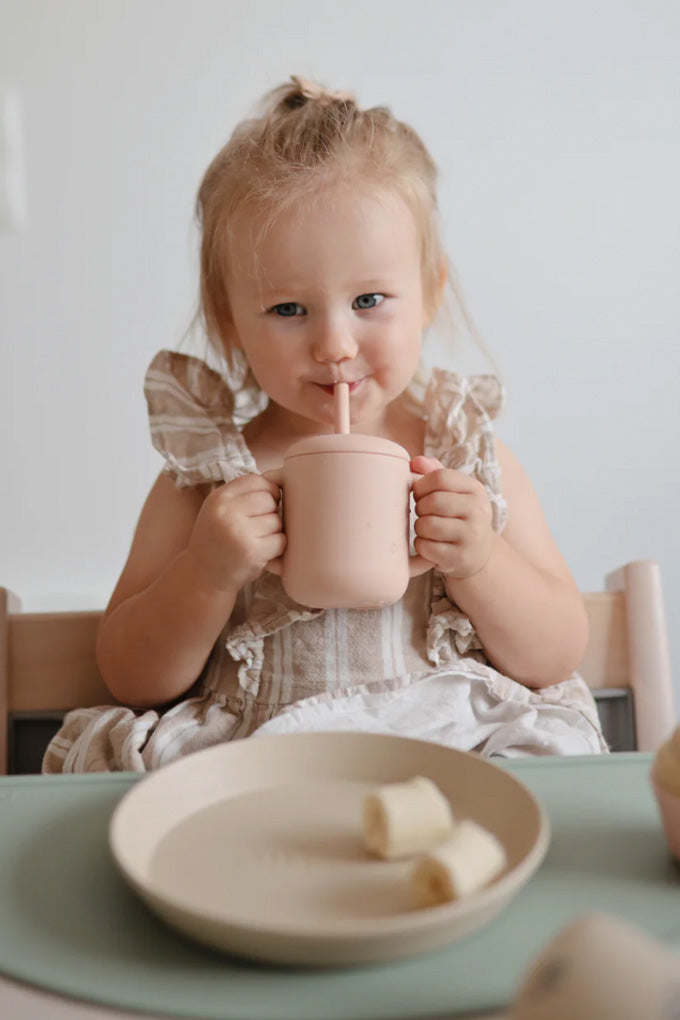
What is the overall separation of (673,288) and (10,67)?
4.18 feet

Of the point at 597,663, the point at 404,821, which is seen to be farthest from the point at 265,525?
the point at 597,663

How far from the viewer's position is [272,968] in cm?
41

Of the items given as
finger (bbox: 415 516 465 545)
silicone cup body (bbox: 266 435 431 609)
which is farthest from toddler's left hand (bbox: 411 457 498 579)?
silicone cup body (bbox: 266 435 431 609)

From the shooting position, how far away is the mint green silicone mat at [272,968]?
39cm

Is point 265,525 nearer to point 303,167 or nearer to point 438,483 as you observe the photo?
point 438,483

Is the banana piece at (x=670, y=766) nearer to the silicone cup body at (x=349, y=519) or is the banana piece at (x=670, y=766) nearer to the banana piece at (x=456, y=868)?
the banana piece at (x=456, y=868)

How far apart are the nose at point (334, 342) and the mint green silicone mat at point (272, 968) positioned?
0.44 metres

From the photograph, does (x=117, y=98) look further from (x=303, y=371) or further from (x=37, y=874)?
(x=37, y=874)

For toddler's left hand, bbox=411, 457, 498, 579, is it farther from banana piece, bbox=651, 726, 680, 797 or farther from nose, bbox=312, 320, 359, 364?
banana piece, bbox=651, 726, 680, 797

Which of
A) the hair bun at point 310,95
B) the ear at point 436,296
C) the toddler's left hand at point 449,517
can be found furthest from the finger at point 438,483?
the hair bun at point 310,95

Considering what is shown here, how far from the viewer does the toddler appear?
2.82ft

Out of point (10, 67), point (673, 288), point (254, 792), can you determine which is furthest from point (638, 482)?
point (254, 792)

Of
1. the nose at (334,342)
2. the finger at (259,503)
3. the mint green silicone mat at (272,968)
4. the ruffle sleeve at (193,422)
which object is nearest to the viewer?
the mint green silicone mat at (272,968)

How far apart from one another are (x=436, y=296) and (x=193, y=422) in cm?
30
